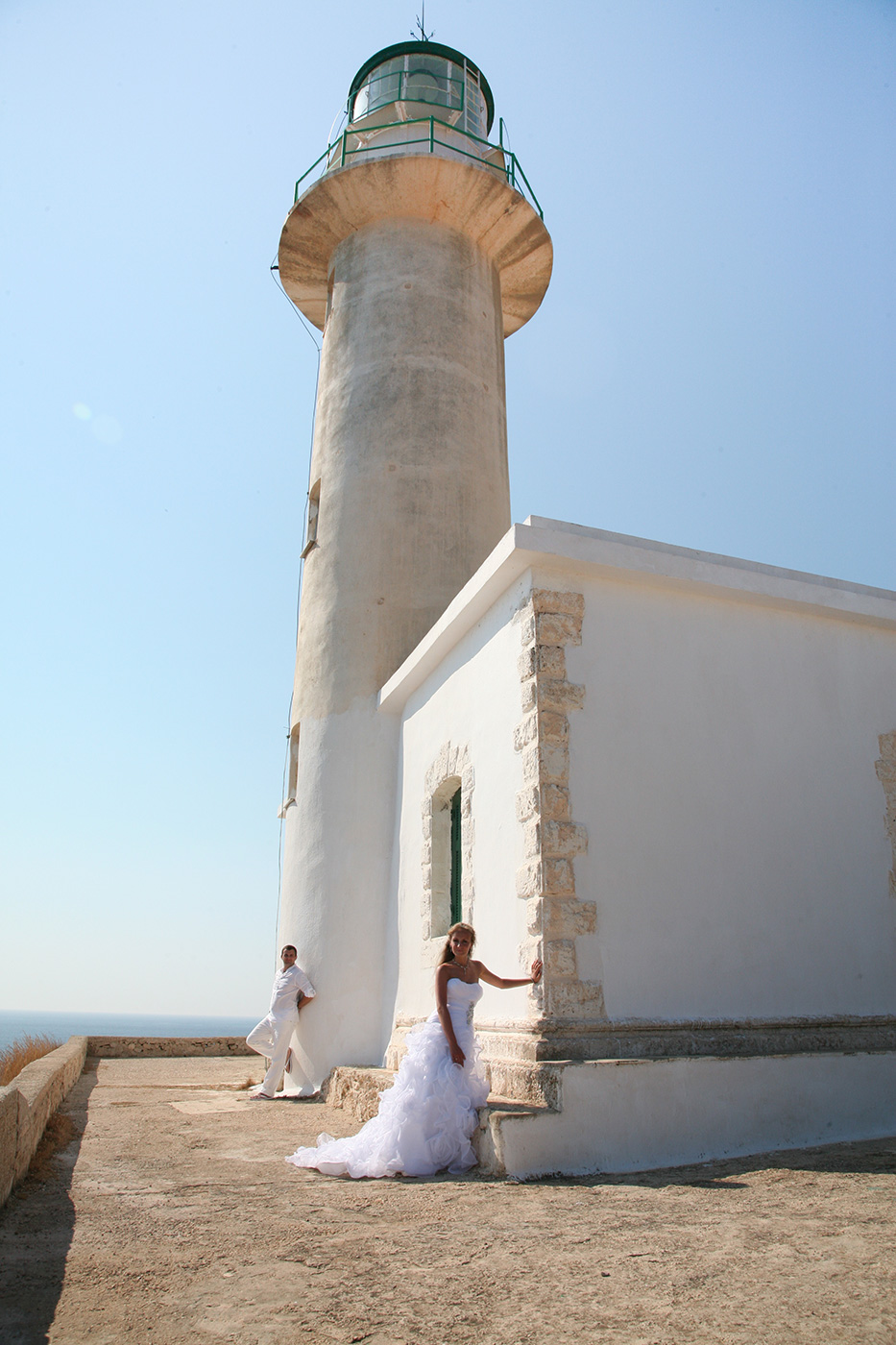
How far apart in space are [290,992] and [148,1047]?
6048mm

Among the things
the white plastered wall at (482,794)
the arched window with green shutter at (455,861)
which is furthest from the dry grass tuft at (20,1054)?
the arched window with green shutter at (455,861)

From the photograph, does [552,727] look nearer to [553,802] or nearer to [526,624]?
[553,802]

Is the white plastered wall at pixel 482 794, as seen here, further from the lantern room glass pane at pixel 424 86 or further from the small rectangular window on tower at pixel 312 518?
the lantern room glass pane at pixel 424 86

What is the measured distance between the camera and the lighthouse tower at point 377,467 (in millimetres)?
8742

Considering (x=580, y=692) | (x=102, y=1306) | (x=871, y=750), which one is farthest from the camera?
(x=871, y=750)

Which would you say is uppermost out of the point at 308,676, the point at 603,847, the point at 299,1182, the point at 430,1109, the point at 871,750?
the point at 308,676

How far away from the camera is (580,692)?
5883mm

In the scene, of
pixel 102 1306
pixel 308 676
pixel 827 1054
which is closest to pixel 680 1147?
pixel 827 1054

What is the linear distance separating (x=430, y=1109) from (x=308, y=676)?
566 cm

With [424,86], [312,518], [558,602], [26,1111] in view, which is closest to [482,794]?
[558,602]

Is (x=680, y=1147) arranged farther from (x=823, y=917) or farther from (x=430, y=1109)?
(x=823, y=917)

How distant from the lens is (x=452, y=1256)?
310 cm

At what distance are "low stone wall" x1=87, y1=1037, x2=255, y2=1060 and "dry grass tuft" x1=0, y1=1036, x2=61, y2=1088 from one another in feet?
4.75

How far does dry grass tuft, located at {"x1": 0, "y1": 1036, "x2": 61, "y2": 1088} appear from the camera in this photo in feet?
28.7
